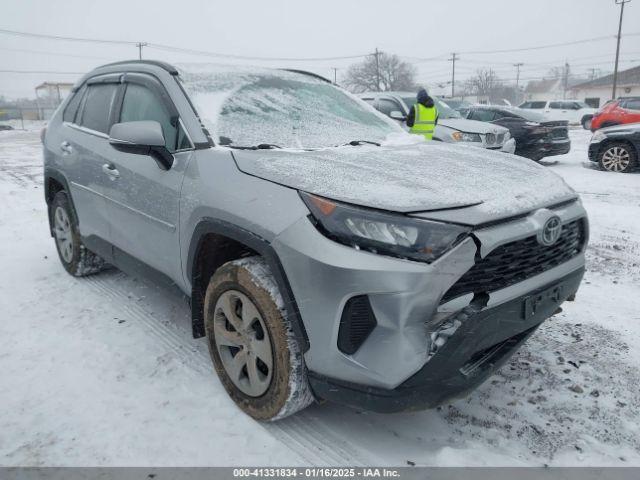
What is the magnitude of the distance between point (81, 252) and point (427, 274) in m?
3.37

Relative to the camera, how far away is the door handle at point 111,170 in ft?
10.6

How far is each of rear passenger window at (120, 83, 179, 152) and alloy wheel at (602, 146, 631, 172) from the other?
Result: 9624 millimetres

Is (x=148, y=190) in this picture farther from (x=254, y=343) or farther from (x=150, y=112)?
(x=254, y=343)

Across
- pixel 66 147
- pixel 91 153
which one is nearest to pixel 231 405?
pixel 91 153

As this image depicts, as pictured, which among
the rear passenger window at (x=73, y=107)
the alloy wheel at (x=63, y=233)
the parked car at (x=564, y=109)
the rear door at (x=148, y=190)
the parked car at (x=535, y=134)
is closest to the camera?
the rear door at (x=148, y=190)

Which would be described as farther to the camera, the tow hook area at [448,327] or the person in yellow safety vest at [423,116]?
the person in yellow safety vest at [423,116]

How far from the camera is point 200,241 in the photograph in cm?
252

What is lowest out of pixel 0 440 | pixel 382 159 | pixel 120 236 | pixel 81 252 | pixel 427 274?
pixel 0 440

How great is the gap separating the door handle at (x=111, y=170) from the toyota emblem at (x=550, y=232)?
2498 millimetres

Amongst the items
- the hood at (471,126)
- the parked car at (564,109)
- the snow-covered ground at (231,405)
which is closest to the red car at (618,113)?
the hood at (471,126)

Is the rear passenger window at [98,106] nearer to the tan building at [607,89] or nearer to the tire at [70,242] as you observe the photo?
the tire at [70,242]

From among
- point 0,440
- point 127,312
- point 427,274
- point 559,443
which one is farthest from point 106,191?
point 559,443

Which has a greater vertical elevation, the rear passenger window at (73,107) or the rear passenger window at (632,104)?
the rear passenger window at (632,104)

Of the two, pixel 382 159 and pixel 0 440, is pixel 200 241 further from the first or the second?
pixel 0 440
